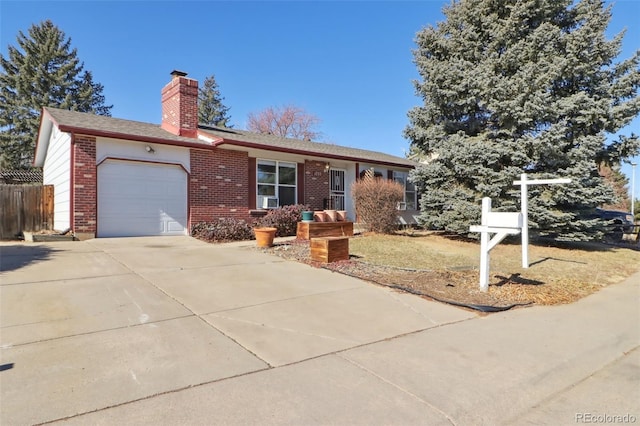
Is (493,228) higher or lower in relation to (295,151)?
lower

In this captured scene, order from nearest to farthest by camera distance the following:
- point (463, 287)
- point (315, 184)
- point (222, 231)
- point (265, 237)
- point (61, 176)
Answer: point (463, 287), point (265, 237), point (222, 231), point (61, 176), point (315, 184)

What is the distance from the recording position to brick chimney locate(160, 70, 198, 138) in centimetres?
1229

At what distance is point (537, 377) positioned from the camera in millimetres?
3154

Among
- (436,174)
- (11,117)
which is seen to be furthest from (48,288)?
(11,117)

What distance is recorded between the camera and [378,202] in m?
12.1

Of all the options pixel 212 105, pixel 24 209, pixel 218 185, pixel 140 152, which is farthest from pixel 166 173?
pixel 212 105

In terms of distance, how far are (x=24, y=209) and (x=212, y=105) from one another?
3516 centimetres

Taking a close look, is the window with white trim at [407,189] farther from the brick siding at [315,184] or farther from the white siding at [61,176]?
the white siding at [61,176]

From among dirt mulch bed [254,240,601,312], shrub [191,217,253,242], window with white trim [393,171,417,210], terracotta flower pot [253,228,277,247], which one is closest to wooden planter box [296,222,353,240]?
terracotta flower pot [253,228,277,247]

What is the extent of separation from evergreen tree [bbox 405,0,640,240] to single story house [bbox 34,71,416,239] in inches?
178

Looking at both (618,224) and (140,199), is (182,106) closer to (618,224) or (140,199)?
(140,199)

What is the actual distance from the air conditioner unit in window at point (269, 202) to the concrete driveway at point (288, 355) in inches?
291

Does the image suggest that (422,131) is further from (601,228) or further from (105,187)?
(105,187)

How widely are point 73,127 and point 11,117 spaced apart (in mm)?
27579
